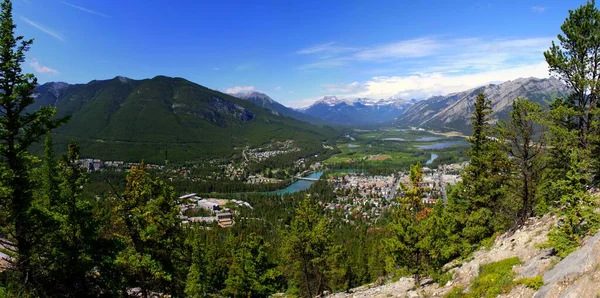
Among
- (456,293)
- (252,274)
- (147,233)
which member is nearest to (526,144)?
(456,293)

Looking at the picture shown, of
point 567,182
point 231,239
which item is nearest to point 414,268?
point 567,182

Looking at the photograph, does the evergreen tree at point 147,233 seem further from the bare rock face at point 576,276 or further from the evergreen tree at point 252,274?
the bare rock face at point 576,276

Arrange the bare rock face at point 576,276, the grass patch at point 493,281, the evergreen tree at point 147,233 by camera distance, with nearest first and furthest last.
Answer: the bare rock face at point 576,276, the grass patch at point 493,281, the evergreen tree at point 147,233

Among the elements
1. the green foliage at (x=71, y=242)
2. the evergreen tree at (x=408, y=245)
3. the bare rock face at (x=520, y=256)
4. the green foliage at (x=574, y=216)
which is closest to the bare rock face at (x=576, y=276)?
the green foliage at (x=574, y=216)

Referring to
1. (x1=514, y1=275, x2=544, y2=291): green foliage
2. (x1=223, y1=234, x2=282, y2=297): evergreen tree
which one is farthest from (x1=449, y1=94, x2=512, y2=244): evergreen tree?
(x1=223, y1=234, x2=282, y2=297): evergreen tree

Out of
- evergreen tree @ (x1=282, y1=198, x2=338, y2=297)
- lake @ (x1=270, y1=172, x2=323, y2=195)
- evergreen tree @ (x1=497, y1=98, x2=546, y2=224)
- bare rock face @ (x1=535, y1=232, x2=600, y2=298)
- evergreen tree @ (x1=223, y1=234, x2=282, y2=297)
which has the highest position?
evergreen tree @ (x1=497, y1=98, x2=546, y2=224)

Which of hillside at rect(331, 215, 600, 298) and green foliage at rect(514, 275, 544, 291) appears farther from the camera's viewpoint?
green foliage at rect(514, 275, 544, 291)

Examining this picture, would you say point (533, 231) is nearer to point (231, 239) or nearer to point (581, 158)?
point (581, 158)

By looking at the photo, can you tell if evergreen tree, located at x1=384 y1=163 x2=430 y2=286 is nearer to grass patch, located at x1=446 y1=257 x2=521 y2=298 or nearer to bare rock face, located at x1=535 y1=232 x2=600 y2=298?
grass patch, located at x1=446 y1=257 x2=521 y2=298

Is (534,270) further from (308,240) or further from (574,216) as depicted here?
(308,240)
